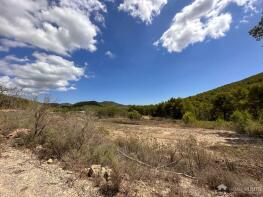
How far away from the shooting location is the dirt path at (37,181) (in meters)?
4.80

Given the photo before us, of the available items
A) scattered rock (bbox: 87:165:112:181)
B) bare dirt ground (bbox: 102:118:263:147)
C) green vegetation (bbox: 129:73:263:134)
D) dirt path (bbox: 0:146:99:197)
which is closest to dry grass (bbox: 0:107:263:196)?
scattered rock (bbox: 87:165:112:181)

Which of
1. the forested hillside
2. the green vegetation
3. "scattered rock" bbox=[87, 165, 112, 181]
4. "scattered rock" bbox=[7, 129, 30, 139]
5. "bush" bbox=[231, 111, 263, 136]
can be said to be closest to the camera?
"scattered rock" bbox=[87, 165, 112, 181]

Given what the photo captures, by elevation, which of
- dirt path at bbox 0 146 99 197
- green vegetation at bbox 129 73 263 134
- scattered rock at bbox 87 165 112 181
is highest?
green vegetation at bbox 129 73 263 134

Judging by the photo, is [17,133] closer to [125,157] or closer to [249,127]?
[125,157]

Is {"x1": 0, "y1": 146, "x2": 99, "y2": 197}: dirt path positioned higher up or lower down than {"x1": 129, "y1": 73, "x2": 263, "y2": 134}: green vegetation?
lower down

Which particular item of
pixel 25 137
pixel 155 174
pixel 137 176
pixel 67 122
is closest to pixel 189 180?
pixel 155 174

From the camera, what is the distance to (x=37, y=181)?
5.36m

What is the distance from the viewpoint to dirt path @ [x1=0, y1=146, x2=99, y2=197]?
4805mm

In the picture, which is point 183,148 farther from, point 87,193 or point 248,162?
point 87,193

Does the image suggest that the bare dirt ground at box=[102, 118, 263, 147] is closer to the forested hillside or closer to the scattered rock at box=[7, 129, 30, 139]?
the scattered rock at box=[7, 129, 30, 139]

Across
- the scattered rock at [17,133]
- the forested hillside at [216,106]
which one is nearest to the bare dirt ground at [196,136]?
the scattered rock at [17,133]

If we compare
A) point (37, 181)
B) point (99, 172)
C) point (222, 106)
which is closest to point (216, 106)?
point (222, 106)

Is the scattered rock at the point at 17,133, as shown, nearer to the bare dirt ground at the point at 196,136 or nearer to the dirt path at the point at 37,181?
the dirt path at the point at 37,181

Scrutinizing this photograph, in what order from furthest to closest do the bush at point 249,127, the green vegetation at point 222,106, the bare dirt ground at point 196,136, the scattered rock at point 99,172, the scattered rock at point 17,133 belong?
the green vegetation at point 222,106 → the bush at point 249,127 → the bare dirt ground at point 196,136 → the scattered rock at point 17,133 → the scattered rock at point 99,172
